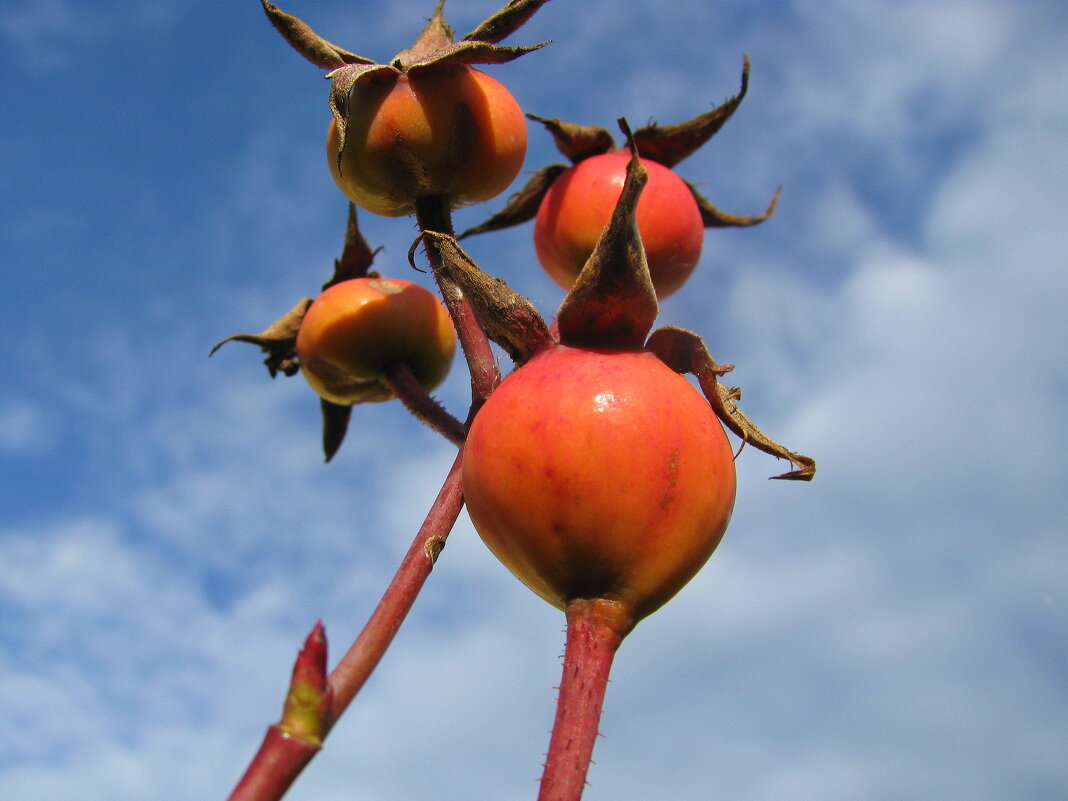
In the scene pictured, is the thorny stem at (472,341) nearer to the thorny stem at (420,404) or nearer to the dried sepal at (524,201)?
the thorny stem at (420,404)

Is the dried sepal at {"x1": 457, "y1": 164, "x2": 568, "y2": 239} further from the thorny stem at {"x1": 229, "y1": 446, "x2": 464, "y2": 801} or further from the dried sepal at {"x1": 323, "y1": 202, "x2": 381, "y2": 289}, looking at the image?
the thorny stem at {"x1": 229, "y1": 446, "x2": 464, "y2": 801}

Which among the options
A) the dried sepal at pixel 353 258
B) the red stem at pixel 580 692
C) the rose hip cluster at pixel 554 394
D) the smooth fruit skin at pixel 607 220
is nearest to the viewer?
the red stem at pixel 580 692

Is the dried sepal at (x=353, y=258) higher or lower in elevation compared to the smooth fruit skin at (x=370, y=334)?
higher

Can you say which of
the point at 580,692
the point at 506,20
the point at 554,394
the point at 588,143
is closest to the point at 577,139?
the point at 588,143

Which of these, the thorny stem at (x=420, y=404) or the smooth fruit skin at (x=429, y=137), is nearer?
the smooth fruit skin at (x=429, y=137)

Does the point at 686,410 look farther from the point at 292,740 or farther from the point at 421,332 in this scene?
the point at 421,332

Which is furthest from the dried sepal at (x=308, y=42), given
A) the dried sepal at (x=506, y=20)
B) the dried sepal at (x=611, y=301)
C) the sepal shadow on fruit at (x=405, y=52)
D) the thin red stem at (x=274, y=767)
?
the thin red stem at (x=274, y=767)

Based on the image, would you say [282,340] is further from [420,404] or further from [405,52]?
[405,52]
